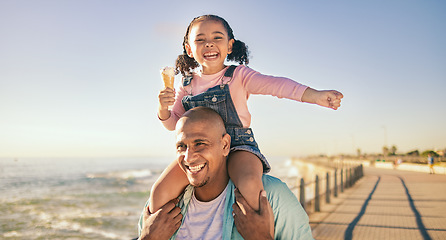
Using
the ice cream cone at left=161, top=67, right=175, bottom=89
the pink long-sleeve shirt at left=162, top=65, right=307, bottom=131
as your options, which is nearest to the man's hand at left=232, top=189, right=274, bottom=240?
the pink long-sleeve shirt at left=162, top=65, right=307, bottom=131

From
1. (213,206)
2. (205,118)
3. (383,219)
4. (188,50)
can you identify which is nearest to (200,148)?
(205,118)

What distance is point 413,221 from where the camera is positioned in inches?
347

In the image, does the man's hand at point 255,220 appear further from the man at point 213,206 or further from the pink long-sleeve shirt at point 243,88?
the pink long-sleeve shirt at point 243,88

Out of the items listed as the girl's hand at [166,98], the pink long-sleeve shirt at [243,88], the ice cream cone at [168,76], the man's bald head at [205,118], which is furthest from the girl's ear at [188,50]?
the man's bald head at [205,118]

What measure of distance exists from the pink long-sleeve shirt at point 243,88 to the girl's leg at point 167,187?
1.38 ft

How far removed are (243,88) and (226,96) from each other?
17 centimetres

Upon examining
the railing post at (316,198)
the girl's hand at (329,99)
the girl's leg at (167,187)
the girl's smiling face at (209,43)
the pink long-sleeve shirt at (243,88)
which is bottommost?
the railing post at (316,198)

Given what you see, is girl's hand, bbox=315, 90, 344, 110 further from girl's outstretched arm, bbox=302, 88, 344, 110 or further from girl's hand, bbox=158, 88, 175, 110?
girl's hand, bbox=158, 88, 175, 110

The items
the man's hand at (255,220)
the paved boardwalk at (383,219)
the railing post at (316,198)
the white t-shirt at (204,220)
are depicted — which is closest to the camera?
the man's hand at (255,220)

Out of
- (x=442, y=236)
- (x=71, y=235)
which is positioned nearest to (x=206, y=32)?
(x=442, y=236)

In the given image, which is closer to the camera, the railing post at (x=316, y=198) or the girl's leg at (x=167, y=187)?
the girl's leg at (x=167, y=187)

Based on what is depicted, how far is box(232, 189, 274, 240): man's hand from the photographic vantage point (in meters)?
2.02

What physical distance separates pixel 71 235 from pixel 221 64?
41.4 feet

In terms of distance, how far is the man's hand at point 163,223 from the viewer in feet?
7.29
